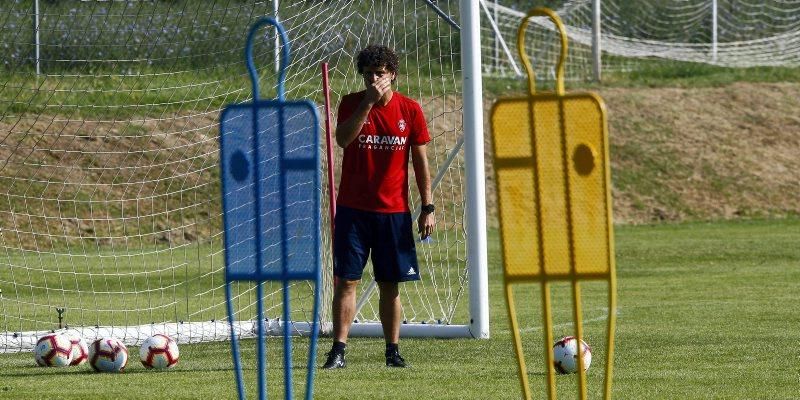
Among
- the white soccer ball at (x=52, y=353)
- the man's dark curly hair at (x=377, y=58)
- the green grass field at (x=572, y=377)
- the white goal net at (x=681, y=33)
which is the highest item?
the white goal net at (x=681, y=33)

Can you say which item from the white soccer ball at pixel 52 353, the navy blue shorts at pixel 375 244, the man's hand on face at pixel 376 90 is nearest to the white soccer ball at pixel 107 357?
the white soccer ball at pixel 52 353

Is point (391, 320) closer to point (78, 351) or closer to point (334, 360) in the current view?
point (334, 360)

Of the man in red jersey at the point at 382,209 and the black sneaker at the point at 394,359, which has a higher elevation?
the man in red jersey at the point at 382,209

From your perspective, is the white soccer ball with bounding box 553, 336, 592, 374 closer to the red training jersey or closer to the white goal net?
the red training jersey

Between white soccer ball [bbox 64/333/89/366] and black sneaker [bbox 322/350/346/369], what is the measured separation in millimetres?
1762

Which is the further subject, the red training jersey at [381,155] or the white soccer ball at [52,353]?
the white soccer ball at [52,353]

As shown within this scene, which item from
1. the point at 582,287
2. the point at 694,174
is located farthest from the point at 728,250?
the point at 694,174

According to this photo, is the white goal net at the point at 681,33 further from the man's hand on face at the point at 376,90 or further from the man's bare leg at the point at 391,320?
the man's hand on face at the point at 376,90

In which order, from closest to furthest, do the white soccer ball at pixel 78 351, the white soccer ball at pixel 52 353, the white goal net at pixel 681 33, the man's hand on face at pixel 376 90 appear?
the man's hand on face at pixel 376 90 < the white soccer ball at pixel 52 353 < the white soccer ball at pixel 78 351 < the white goal net at pixel 681 33

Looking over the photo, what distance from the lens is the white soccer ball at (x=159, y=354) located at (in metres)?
9.45

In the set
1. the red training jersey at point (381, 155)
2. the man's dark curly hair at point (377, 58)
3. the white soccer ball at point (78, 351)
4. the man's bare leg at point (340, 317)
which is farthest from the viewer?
the white soccer ball at point (78, 351)

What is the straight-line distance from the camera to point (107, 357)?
937cm

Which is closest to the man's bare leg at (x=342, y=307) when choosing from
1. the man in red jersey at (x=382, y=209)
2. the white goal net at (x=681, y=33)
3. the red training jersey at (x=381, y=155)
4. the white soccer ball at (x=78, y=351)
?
the man in red jersey at (x=382, y=209)

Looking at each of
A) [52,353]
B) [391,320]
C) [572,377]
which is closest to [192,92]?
[52,353]
